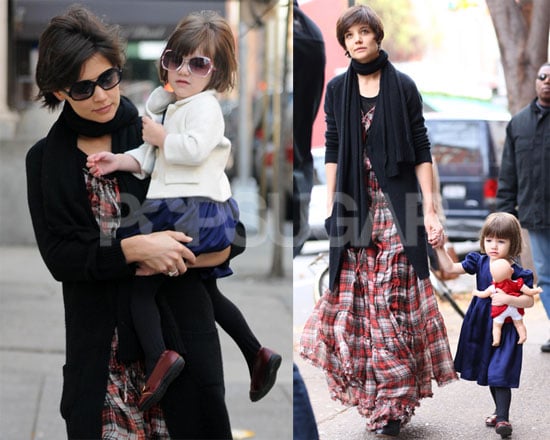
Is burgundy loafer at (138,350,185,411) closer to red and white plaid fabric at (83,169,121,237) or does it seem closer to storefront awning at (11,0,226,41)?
red and white plaid fabric at (83,169,121,237)

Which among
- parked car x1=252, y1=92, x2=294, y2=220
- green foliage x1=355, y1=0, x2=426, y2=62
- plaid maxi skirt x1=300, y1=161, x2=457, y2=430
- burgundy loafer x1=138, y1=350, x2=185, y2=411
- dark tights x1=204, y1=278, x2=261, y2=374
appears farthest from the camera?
green foliage x1=355, y1=0, x2=426, y2=62

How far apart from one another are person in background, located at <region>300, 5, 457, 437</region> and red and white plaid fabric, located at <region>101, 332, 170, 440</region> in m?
1.45

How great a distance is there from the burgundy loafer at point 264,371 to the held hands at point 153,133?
0.82 meters

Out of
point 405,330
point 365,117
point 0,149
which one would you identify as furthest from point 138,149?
point 0,149

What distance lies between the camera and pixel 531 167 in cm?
513

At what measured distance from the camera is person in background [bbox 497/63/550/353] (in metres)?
5.08

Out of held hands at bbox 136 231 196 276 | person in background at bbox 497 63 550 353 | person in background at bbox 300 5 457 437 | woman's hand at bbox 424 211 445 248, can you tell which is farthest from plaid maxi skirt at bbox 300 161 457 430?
held hands at bbox 136 231 196 276

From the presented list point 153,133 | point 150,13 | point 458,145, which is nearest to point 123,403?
point 153,133

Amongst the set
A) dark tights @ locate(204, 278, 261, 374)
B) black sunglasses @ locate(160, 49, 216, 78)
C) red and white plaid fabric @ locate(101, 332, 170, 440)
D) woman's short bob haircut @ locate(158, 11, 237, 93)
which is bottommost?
red and white plaid fabric @ locate(101, 332, 170, 440)

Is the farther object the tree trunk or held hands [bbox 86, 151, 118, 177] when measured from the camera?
the tree trunk

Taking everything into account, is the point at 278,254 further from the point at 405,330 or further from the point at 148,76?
the point at 148,76

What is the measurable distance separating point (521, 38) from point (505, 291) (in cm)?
187

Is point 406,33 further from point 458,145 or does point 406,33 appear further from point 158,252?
point 158,252

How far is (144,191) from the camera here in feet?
10.4
